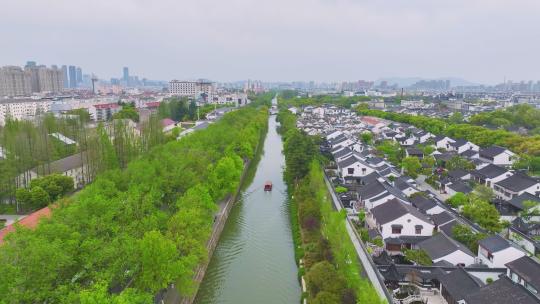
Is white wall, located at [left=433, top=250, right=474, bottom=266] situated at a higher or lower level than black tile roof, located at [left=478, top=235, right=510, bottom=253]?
lower

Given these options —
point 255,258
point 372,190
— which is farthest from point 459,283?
point 372,190

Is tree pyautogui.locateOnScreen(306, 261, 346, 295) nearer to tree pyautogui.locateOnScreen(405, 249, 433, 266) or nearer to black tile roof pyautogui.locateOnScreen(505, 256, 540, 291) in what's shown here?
tree pyautogui.locateOnScreen(405, 249, 433, 266)

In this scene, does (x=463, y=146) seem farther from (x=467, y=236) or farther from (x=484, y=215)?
(x=467, y=236)

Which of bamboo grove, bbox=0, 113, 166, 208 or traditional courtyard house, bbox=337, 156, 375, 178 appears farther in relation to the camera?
traditional courtyard house, bbox=337, 156, 375, 178

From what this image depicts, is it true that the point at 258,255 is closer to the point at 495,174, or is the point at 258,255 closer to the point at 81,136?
the point at 495,174

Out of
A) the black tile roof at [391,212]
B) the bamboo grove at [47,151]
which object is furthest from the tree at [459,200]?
the bamboo grove at [47,151]

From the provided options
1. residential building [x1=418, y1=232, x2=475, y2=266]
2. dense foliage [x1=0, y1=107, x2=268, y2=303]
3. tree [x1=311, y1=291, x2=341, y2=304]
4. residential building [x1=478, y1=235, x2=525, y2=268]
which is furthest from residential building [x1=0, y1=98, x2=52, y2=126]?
residential building [x1=478, y1=235, x2=525, y2=268]

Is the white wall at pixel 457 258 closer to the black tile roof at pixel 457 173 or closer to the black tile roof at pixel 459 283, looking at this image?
the black tile roof at pixel 459 283
